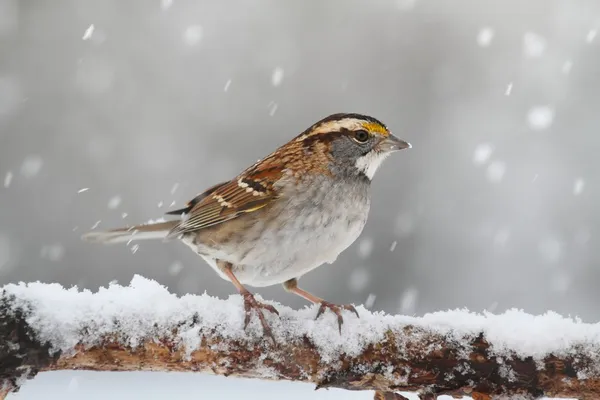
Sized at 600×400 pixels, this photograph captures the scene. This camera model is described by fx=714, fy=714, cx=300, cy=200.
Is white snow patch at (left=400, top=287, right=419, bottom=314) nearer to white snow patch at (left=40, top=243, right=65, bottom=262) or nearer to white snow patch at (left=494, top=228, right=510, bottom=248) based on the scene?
white snow patch at (left=494, top=228, right=510, bottom=248)

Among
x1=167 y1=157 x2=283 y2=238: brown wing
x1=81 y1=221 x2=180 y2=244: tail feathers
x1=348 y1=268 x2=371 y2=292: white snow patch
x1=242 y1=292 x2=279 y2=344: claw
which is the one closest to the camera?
x1=242 y1=292 x2=279 y2=344: claw

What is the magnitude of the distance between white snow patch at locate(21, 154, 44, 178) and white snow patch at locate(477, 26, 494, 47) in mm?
6411

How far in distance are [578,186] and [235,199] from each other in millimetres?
6870

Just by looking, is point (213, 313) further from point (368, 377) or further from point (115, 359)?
point (368, 377)

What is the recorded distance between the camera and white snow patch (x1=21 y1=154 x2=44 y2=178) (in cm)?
902

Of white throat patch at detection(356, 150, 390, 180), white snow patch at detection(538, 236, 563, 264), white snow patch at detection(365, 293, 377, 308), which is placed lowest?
white throat patch at detection(356, 150, 390, 180)

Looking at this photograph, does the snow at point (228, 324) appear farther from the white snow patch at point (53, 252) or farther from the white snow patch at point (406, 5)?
the white snow patch at point (406, 5)

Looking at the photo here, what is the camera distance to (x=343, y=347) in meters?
2.84

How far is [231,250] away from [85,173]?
5986mm

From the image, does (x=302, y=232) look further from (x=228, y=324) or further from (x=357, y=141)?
(x=228, y=324)

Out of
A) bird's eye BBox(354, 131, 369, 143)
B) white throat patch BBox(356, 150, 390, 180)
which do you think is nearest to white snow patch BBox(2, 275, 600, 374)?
white throat patch BBox(356, 150, 390, 180)

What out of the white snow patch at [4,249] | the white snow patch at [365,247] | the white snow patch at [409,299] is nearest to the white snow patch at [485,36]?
the white snow patch at [365,247]

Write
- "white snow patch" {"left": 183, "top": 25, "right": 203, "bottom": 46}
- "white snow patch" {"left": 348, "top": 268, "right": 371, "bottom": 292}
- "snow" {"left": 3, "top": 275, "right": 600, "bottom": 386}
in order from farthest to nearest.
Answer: "white snow patch" {"left": 183, "top": 25, "right": 203, "bottom": 46}
"white snow patch" {"left": 348, "top": 268, "right": 371, "bottom": 292}
"snow" {"left": 3, "top": 275, "right": 600, "bottom": 386}

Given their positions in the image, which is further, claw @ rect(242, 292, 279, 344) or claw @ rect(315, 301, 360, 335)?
claw @ rect(315, 301, 360, 335)
